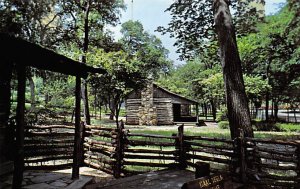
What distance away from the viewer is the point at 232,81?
732cm

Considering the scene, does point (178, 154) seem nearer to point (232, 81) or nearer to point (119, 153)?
point (119, 153)

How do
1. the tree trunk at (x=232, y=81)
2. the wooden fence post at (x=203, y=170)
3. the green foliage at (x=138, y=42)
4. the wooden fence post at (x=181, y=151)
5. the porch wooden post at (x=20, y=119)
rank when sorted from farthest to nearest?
the green foliage at (x=138, y=42)
the wooden fence post at (x=181, y=151)
the tree trunk at (x=232, y=81)
the porch wooden post at (x=20, y=119)
the wooden fence post at (x=203, y=170)

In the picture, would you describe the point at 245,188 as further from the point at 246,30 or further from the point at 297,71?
the point at 297,71

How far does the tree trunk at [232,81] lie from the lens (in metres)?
7.09

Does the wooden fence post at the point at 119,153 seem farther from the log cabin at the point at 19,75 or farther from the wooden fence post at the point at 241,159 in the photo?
the wooden fence post at the point at 241,159

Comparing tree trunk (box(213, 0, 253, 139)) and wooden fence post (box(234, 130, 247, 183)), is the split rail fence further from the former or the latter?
tree trunk (box(213, 0, 253, 139))

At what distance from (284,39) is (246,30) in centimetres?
1294

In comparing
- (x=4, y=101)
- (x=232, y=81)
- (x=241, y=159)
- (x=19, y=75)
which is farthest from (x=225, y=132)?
(x=19, y=75)

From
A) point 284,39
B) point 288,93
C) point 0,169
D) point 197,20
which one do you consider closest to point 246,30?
point 197,20

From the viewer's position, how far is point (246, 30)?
11.8 meters

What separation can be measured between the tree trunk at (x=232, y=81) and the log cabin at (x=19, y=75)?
139 inches

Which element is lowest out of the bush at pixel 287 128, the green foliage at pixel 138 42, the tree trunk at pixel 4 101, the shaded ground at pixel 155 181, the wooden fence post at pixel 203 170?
the shaded ground at pixel 155 181

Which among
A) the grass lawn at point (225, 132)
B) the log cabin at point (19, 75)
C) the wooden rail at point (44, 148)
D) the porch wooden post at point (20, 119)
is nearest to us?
the log cabin at point (19, 75)

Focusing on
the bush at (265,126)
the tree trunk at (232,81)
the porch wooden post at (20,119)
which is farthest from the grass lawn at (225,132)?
the porch wooden post at (20,119)
